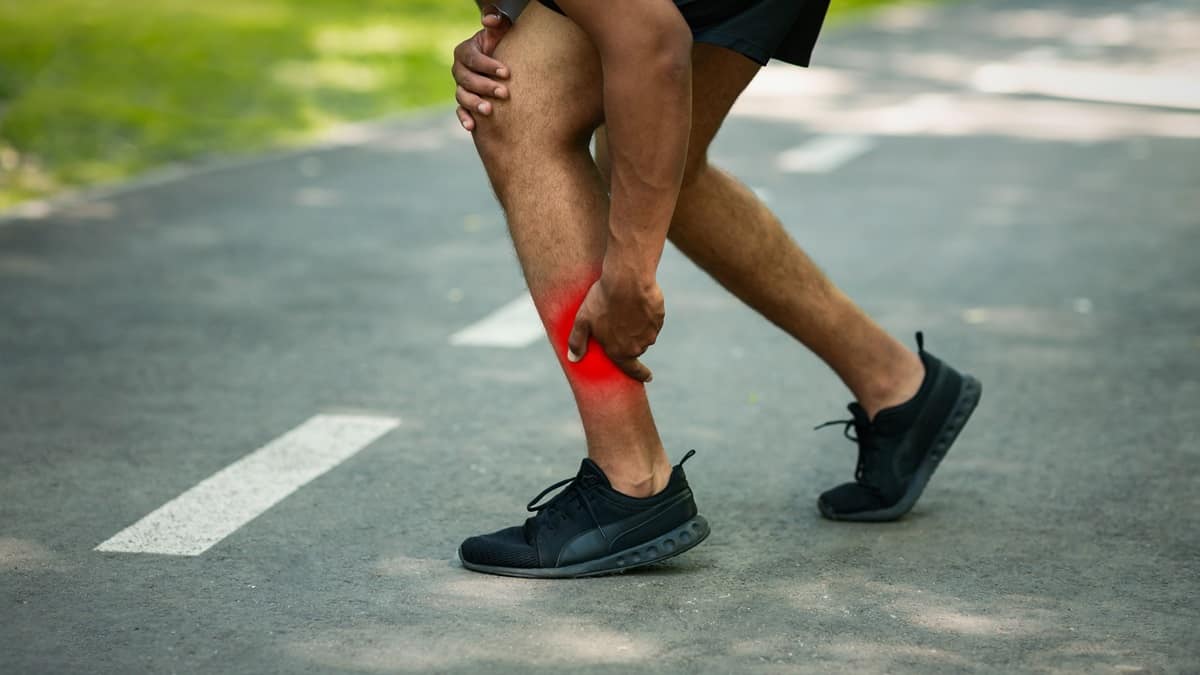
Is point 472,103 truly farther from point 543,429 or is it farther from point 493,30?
point 543,429

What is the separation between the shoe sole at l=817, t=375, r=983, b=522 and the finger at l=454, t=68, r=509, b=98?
45.5 inches

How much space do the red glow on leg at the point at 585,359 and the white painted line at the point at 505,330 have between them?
2.18 metres

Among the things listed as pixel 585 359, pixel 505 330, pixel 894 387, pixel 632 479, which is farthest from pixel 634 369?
pixel 505 330

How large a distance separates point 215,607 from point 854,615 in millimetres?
1064

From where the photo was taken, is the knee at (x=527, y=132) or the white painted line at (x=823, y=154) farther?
the white painted line at (x=823, y=154)

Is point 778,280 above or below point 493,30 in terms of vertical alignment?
below

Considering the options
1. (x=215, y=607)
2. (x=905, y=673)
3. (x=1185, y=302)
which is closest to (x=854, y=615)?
(x=905, y=673)

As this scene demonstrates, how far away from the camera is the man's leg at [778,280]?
364cm

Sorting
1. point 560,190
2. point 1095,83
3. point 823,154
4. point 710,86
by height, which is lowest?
point 1095,83

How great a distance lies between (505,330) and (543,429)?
1.26 m

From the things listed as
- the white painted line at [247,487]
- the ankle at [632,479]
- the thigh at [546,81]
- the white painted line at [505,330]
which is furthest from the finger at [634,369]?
the white painted line at [505,330]

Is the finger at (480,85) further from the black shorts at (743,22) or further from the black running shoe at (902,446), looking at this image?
the black running shoe at (902,446)

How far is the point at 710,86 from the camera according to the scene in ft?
11.2

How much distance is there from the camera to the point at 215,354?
539cm
